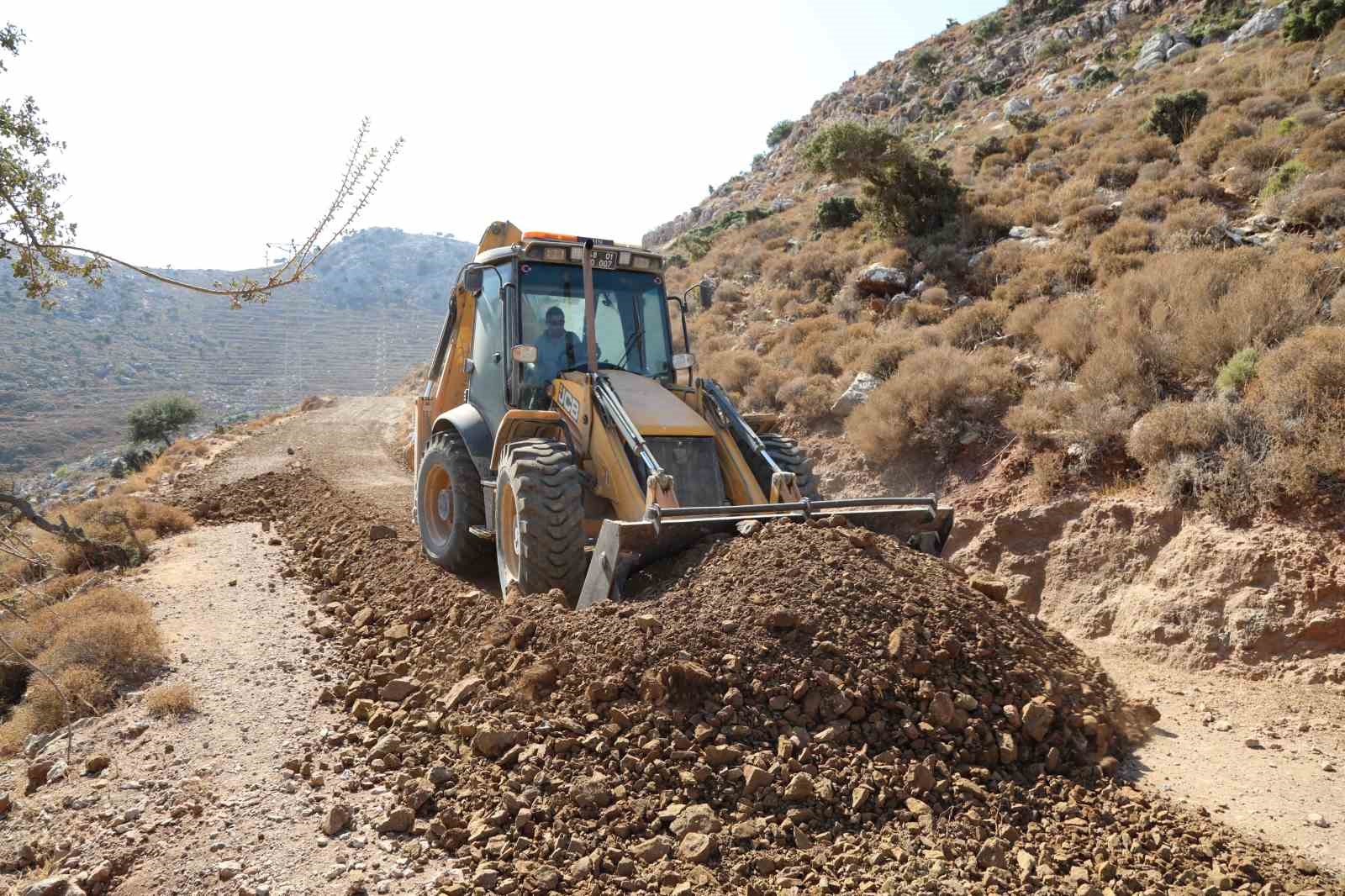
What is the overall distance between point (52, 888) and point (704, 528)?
3835 millimetres

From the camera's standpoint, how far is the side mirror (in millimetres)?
7672

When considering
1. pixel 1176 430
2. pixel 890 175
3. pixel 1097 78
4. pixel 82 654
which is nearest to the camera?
pixel 82 654

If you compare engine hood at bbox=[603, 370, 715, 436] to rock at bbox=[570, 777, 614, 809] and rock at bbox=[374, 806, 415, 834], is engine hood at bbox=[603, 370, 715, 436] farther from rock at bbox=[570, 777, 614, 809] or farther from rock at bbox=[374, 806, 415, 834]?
rock at bbox=[374, 806, 415, 834]

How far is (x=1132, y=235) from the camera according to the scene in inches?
512

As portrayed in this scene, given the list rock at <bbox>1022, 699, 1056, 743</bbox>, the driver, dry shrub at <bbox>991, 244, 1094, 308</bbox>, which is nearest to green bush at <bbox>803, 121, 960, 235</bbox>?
dry shrub at <bbox>991, 244, 1094, 308</bbox>

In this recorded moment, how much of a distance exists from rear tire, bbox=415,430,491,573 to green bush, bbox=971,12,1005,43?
40.7 metres

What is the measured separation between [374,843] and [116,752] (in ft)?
6.99

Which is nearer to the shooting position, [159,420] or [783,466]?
[783,466]

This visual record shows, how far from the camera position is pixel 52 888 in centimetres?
347

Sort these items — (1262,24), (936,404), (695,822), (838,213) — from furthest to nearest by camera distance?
(838,213) → (1262,24) → (936,404) → (695,822)

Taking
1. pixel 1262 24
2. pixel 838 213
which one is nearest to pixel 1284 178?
pixel 838 213

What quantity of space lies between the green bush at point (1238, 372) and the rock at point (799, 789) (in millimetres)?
6222

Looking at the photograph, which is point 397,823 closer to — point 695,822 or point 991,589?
point 695,822

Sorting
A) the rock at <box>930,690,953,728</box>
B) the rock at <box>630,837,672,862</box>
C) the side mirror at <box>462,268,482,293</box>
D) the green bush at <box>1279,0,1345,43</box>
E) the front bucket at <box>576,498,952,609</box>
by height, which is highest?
the green bush at <box>1279,0,1345,43</box>
